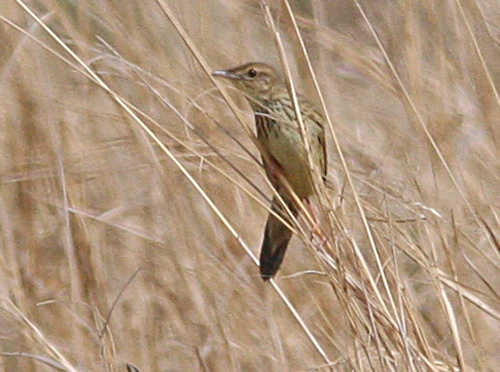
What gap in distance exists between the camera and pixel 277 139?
2516mm

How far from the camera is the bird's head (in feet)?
8.49

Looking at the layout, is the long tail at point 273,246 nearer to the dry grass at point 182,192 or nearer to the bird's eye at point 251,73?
the dry grass at point 182,192

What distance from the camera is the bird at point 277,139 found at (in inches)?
96.3

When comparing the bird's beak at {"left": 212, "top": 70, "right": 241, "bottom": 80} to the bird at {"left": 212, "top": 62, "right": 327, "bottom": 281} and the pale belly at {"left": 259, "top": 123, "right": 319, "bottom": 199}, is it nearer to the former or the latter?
the bird at {"left": 212, "top": 62, "right": 327, "bottom": 281}

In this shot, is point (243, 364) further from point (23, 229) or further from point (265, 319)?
point (23, 229)

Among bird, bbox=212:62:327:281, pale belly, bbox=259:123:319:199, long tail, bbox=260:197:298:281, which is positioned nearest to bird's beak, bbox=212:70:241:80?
bird, bbox=212:62:327:281

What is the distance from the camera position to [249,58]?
3.03 meters

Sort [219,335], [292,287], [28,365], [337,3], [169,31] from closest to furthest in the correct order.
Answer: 1. [219,335]
2. [28,365]
3. [292,287]
4. [169,31]
5. [337,3]

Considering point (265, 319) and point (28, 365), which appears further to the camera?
point (28, 365)

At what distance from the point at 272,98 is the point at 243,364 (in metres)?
0.65

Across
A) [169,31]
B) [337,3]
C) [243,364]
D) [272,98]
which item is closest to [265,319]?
[243,364]

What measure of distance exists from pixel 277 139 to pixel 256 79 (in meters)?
0.19

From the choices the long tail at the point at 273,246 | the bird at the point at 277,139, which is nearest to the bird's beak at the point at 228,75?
the bird at the point at 277,139

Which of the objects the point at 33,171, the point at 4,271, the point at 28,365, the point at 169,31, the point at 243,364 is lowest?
the point at 243,364
